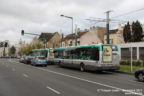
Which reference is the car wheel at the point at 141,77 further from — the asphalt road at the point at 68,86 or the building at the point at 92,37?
the building at the point at 92,37

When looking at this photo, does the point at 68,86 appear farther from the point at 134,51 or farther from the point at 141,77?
the point at 134,51

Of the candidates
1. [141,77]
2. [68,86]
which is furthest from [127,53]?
[68,86]

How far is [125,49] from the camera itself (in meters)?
31.1

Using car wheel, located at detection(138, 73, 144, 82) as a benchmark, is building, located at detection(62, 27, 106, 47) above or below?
above

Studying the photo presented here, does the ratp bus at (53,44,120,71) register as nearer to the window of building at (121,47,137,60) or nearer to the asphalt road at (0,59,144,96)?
the asphalt road at (0,59,144,96)

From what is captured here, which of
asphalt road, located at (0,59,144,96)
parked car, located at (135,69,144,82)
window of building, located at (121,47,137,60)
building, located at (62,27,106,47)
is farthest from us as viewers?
building, located at (62,27,106,47)

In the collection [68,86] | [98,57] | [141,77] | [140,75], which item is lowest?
[68,86]

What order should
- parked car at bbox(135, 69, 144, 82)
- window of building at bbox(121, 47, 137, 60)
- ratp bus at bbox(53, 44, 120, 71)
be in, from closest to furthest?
parked car at bbox(135, 69, 144, 82) < ratp bus at bbox(53, 44, 120, 71) < window of building at bbox(121, 47, 137, 60)

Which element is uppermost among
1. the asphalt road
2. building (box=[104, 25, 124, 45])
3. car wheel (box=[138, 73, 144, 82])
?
building (box=[104, 25, 124, 45])

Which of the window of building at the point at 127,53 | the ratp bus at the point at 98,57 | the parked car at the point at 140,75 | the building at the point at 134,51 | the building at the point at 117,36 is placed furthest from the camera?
the building at the point at 117,36

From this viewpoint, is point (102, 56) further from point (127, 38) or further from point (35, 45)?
point (35, 45)

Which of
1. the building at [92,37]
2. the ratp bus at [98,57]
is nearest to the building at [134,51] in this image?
the ratp bus at [98,57]

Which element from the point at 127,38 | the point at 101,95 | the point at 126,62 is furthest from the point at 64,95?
the point at 127,38

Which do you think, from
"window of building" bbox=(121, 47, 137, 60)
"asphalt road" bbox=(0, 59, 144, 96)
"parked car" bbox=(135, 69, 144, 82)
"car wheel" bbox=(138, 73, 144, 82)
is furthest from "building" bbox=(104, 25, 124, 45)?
"car wheel" bbox=(138, 73, 144, 82)
